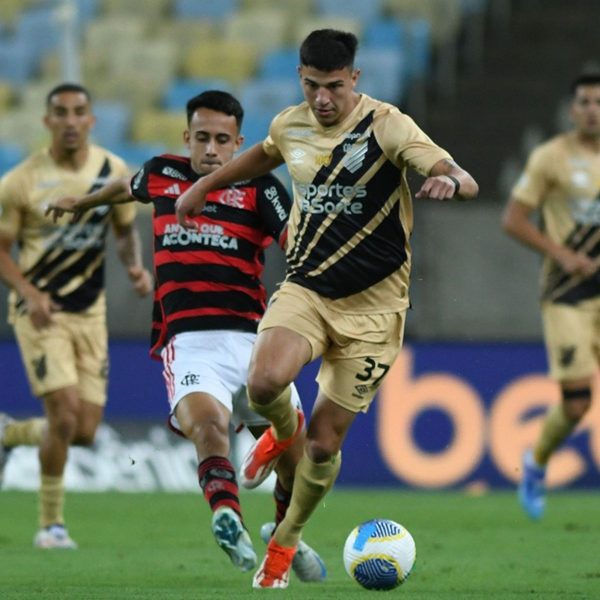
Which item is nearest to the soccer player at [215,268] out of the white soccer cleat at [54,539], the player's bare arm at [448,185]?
the player's bare arm at [448,185]

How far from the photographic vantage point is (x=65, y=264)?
35.2 ft

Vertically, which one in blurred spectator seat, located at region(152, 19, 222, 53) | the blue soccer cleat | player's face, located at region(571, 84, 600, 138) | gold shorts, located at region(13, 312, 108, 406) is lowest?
the blue soccer cleat

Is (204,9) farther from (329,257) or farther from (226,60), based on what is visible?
(329,257)

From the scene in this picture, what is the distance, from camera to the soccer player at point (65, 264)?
1052 centimetres

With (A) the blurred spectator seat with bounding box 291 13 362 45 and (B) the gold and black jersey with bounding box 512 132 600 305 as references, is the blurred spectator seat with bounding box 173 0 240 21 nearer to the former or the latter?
(A) the blurred spectator seat with bounding box 291 13 362 45

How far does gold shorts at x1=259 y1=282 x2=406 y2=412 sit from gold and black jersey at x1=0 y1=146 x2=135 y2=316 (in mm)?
3110

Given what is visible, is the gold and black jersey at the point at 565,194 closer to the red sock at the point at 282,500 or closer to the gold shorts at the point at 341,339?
the red sock at the point at 282,500

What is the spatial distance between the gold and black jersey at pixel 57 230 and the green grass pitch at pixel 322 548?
1484mm

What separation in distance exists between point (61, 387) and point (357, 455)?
4338 millimetres

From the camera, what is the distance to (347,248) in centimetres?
774

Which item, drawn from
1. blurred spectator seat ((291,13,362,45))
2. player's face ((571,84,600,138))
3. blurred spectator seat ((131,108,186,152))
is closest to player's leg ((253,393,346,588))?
player's face ((571,84,600,138))

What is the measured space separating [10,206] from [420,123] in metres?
7.47

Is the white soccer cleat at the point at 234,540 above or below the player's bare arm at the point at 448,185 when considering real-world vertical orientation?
below

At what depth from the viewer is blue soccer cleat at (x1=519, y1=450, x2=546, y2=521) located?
38.3 feet
